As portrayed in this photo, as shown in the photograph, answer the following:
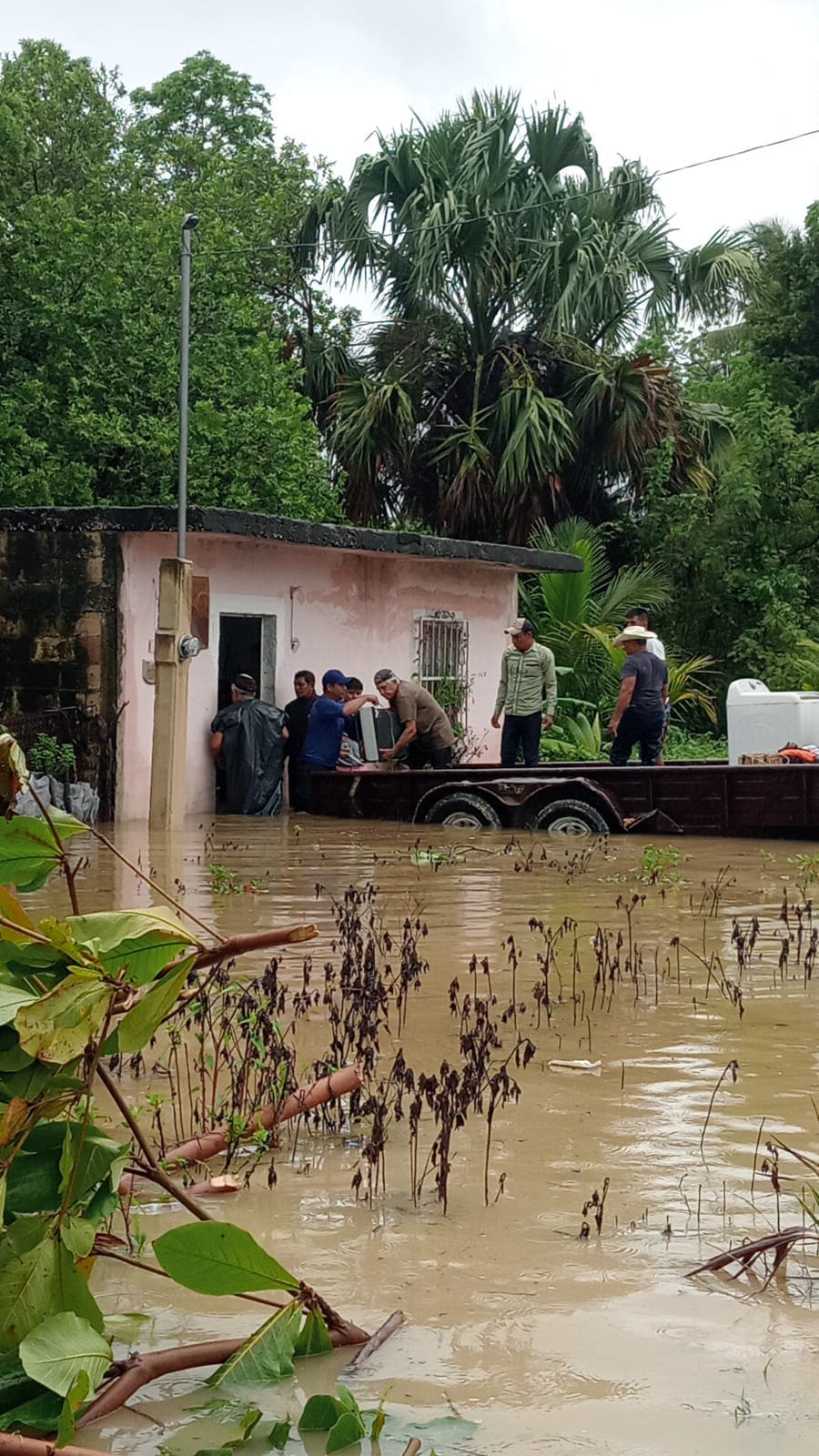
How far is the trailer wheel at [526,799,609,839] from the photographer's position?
15242mm

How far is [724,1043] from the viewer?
6.48 metres

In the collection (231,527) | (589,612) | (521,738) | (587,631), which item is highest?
(231,527)

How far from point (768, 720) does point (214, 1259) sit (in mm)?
14024

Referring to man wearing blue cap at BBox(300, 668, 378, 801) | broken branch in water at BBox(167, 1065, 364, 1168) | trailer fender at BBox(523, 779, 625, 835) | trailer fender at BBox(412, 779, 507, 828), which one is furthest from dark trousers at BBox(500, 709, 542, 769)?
broken branch in water at BBox(167, 1065, 364, 1168)

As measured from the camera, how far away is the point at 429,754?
17.4 m

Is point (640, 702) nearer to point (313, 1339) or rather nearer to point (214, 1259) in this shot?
point (313, 1339)

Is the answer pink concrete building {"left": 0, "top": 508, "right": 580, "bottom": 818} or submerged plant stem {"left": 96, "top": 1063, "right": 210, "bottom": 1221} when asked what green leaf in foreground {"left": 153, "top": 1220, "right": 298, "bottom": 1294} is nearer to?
submerged plant stem {"left": 96, "top": 1063, "right": 210, "bottom": 1221}

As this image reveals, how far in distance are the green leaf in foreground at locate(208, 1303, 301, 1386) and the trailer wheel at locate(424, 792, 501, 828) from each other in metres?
12.6

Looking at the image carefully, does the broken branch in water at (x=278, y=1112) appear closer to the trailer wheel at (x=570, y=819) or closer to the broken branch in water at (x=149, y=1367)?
the broken branch in water at (x=149, y=1367)

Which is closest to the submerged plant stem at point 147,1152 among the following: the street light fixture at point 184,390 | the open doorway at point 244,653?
the street light fixture at point 184,390

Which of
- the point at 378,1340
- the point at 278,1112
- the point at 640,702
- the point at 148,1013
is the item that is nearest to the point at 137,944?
the point at 148,1013

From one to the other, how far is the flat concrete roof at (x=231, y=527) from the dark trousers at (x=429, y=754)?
2.41 meters

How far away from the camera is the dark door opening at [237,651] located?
784 inches

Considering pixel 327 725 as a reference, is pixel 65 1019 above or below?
below
